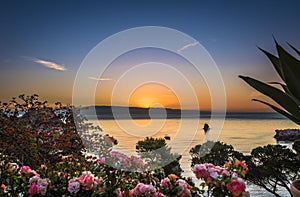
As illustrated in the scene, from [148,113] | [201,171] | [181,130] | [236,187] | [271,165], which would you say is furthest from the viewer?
[271,165]

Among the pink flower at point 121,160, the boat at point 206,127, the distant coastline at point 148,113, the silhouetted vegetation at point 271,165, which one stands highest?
the distant coastline at point 148,113

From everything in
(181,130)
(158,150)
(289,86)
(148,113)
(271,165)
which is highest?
(289,86)

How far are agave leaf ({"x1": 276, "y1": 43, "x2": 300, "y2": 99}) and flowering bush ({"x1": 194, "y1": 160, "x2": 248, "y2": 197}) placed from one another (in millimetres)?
387

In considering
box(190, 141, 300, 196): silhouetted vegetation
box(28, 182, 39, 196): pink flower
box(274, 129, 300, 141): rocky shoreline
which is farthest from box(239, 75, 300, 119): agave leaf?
box(274, 129, 300, 141): rocky shoreline

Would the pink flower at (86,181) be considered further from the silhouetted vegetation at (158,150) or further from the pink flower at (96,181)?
the silhouetted vegetation at (158,150)

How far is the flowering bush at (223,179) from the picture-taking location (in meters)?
1.03

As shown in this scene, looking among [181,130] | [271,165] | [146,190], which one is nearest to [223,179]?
[146,190]

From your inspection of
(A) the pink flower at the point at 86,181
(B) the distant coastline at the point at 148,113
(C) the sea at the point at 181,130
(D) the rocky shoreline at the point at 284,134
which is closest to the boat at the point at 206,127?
(C) the sea at the point at 181,130

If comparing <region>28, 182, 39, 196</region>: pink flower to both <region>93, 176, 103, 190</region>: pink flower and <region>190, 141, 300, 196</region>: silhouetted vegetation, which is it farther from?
<region>190, 141, 300, 196</region>: silhouetted vegetation

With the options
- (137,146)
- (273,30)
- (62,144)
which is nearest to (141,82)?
(137,146)

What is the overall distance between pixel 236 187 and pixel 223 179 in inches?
Answer: 2.8

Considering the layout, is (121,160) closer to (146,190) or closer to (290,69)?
(146,190)

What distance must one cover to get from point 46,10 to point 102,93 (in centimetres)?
90

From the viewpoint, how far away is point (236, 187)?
1.03 meters
